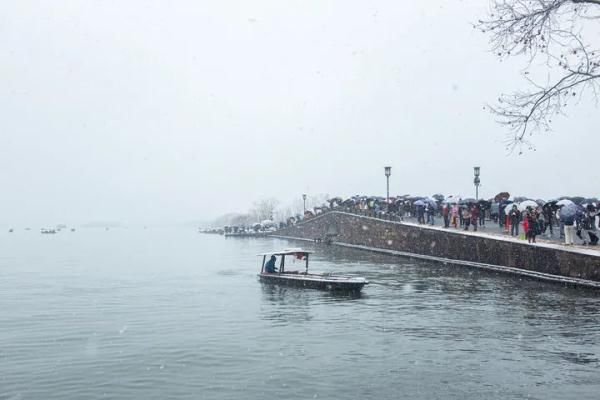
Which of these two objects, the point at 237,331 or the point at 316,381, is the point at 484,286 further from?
the point at 316,381

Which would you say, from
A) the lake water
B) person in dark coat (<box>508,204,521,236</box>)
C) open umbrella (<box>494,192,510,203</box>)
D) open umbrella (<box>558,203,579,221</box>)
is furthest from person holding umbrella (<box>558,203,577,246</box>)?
open umbrella (<box>494,192,510,203</box>)

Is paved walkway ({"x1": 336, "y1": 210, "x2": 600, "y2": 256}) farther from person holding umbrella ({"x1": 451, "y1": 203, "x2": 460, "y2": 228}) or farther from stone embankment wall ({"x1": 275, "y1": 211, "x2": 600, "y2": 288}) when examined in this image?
person holding umbrella ({"x1": 451, "y1": 203, "x2": 460, "y2": 228})

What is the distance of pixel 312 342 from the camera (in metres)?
18.2

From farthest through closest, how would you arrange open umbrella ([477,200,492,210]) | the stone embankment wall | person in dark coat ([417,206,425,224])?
person in dark coat ([417,206,425,224])
open umbrella ([477,200,492,210])
the stone embankment wall

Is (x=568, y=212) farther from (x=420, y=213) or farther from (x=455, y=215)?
(x=420, y=213)

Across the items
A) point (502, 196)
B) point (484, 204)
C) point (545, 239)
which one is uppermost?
point (502, 196)

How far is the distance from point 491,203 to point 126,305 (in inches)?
1107

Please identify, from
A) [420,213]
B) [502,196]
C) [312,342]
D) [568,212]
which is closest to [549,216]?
[568,212]

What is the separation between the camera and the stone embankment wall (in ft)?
85.5

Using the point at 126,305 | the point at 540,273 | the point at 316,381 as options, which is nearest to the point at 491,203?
the point at 540,273

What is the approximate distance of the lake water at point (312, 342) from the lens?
13547mm

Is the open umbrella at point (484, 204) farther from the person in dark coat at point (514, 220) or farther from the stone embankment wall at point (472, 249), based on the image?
the person in dark coat at point (514, 220)

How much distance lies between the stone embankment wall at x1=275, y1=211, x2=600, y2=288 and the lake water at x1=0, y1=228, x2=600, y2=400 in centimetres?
79

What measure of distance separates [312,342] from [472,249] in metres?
19.8
